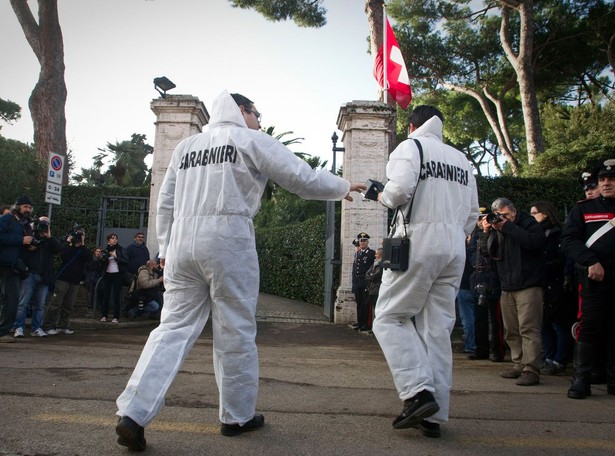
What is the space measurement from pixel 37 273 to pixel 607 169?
24.7ft

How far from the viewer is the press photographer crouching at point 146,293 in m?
9.41

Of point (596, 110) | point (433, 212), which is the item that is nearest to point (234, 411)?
point (433, 212)

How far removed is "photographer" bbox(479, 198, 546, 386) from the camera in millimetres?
5188

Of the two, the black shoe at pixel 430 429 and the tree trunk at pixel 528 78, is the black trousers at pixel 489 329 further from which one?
the tree trunk at pixel 528 78

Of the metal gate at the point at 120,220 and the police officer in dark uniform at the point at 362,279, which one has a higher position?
the metal gate at the point at 120,220

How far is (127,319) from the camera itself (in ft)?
31.5

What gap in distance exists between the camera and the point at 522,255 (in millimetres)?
5418

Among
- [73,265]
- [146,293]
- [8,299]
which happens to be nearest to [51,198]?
[73,265]

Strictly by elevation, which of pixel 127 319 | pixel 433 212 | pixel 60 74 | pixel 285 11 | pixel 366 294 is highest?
pixel 285 11

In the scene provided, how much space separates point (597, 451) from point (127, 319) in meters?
8.34

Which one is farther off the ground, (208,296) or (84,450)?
(208,296)

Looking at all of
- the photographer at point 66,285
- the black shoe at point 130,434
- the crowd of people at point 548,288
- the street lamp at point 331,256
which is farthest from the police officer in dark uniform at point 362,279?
the black shoe at point 130,434

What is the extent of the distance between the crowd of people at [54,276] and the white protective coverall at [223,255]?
5181 mm

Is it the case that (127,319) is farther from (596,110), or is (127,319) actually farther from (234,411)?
(596,110)
